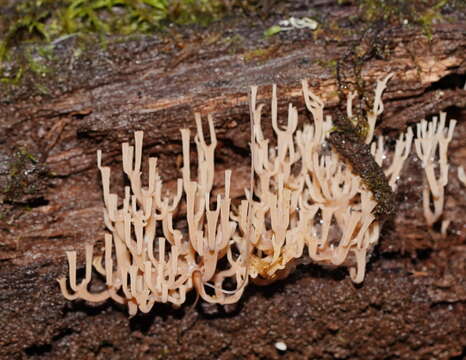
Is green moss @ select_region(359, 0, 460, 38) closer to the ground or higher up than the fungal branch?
higher up

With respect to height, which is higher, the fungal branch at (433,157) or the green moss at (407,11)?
the green moss at (407,11)

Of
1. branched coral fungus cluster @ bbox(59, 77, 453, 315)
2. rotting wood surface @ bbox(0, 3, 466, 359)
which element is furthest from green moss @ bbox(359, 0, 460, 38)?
branched coral fungus cluster @ bbox(59, 77, 453, 315)

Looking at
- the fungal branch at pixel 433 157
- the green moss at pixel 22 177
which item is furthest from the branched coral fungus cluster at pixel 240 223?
the green moss at pixel 22 177

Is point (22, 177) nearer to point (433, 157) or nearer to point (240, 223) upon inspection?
point (240, 223)

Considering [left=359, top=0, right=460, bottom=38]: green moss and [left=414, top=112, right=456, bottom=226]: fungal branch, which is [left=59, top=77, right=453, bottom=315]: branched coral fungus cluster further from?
[left=359, top=0, right=460, bottom=38]: green moss

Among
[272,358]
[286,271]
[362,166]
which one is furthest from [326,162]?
[272,358]

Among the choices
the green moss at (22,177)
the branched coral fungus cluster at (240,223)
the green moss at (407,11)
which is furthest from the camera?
the green moss at (407,11)

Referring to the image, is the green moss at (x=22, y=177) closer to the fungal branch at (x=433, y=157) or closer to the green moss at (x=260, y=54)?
the green moss at (x=260, y=54)

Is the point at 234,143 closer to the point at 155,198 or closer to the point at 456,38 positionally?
the point at 155,198

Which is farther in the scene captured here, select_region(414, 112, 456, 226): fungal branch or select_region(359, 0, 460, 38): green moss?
select_region(359, 0, 460, 38): green moss
